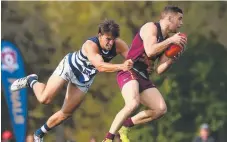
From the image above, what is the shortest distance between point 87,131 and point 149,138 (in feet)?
6.14

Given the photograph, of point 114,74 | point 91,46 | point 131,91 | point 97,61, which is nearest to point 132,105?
point 131,91

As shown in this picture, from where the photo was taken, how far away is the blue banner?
1955 centimetres

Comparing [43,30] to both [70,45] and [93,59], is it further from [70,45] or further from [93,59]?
[93,59]

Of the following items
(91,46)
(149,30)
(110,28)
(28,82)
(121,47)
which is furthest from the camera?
(28,82)

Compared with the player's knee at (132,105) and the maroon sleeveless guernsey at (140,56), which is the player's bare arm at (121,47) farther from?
the player's knee at (132,105)

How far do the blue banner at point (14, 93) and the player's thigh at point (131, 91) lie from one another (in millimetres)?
8070

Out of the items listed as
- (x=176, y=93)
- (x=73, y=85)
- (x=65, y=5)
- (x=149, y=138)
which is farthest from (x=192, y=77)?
(x=73, y=85)

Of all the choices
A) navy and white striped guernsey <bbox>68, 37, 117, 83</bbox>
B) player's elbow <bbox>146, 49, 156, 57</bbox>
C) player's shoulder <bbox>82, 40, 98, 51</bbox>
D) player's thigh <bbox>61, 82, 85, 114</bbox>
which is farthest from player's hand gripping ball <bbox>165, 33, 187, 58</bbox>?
player's thigh <bbox>61, 82, 85, 114</bbox>

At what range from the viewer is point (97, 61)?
39.7ft

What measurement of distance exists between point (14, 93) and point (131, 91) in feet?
28.1

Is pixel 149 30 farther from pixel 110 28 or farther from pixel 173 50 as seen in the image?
pixel 110 28

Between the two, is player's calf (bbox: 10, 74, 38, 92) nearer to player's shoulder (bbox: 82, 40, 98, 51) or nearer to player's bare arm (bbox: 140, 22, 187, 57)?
player's shoulder (bbox: 82, 40, 98, 51)

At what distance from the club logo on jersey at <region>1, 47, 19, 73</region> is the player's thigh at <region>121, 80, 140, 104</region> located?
8073 mm

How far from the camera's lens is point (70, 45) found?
66.4 feet
